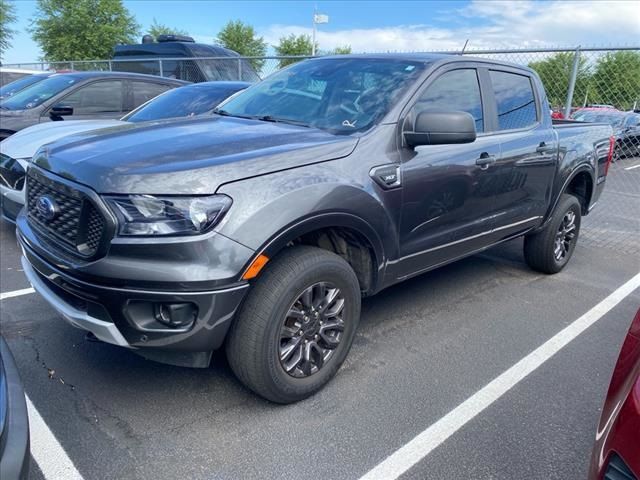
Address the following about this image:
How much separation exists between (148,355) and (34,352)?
1.20 m

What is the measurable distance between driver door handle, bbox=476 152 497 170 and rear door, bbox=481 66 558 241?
0.05 metres

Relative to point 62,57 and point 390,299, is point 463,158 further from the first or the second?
point 62,57

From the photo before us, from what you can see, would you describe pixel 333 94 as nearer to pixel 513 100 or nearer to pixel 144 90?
pixel 513 100

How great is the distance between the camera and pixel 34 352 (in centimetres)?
314

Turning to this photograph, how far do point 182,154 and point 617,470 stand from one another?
2094mm

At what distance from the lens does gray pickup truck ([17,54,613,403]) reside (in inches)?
87.5

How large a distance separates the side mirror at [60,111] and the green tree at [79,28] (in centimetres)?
2393

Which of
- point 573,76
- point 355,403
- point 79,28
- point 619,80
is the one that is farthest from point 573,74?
point 79,28

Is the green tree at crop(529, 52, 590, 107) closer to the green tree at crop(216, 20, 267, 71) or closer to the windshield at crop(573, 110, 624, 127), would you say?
the windshield at crop(573, 110, 624, 127)

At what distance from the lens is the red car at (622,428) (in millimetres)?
1410

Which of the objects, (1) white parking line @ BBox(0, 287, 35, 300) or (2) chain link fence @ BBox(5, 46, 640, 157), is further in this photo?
(2) chain link fence @ BBox(5, 46, 640, 157)

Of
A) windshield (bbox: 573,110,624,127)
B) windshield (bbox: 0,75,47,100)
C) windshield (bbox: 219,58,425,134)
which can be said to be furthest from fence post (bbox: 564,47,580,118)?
windshield (bbox: 0,75,47,100)

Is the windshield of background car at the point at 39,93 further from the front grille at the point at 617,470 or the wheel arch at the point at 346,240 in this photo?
the front grille at the point at 617,470

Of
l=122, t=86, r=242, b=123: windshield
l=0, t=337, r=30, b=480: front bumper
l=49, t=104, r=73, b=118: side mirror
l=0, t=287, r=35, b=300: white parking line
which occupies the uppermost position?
l=122, t=86, r=242, b=123: windshield
